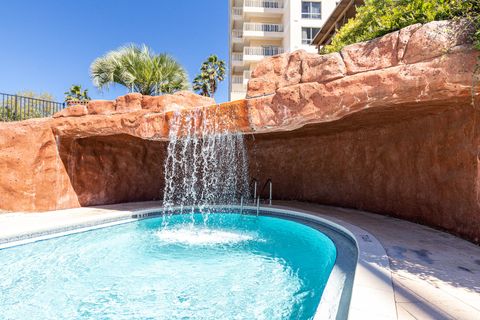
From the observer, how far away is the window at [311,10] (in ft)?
82.6

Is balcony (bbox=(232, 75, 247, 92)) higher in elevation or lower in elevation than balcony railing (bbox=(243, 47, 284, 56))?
lower

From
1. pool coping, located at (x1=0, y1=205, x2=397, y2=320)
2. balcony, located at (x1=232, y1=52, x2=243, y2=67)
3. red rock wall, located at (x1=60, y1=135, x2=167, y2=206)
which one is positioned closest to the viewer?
pool coping, located at (x1=0, y1=205, x2=397, y2=320)

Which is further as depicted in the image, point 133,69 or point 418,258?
point 133,69

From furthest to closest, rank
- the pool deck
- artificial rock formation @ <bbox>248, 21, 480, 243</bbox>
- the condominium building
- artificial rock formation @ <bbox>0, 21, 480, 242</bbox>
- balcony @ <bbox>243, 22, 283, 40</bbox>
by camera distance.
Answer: balcony @ <bbox>243, 22, 283, 40</bbox>, the condominium building, artificial rock formation @ <bbox>0, 21, 480, 242</bbox>, artificial rock formation @ <bbox>248, 21, 480, 243</bbox>, the pool deck

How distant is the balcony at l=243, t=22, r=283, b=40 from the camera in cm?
2659

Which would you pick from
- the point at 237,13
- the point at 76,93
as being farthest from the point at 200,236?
the point at 237,13

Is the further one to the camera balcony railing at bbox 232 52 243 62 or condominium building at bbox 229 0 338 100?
balcony railing at bbox 232 52 243 62

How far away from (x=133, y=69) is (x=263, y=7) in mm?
19010

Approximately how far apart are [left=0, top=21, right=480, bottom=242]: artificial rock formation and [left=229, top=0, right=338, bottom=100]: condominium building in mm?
17280

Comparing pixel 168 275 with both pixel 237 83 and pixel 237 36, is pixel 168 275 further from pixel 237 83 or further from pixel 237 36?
pixel 237 36

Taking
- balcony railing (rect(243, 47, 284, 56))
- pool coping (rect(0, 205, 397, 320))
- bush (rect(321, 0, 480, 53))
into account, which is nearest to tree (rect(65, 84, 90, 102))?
balcony railing (rect(243, 47, 284, 56))

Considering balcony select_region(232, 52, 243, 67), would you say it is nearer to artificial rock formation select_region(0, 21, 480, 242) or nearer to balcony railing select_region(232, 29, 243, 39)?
balcony railing select_region(232, 29, 243, 39)

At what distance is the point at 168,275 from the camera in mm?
4652

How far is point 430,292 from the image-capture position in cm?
291
